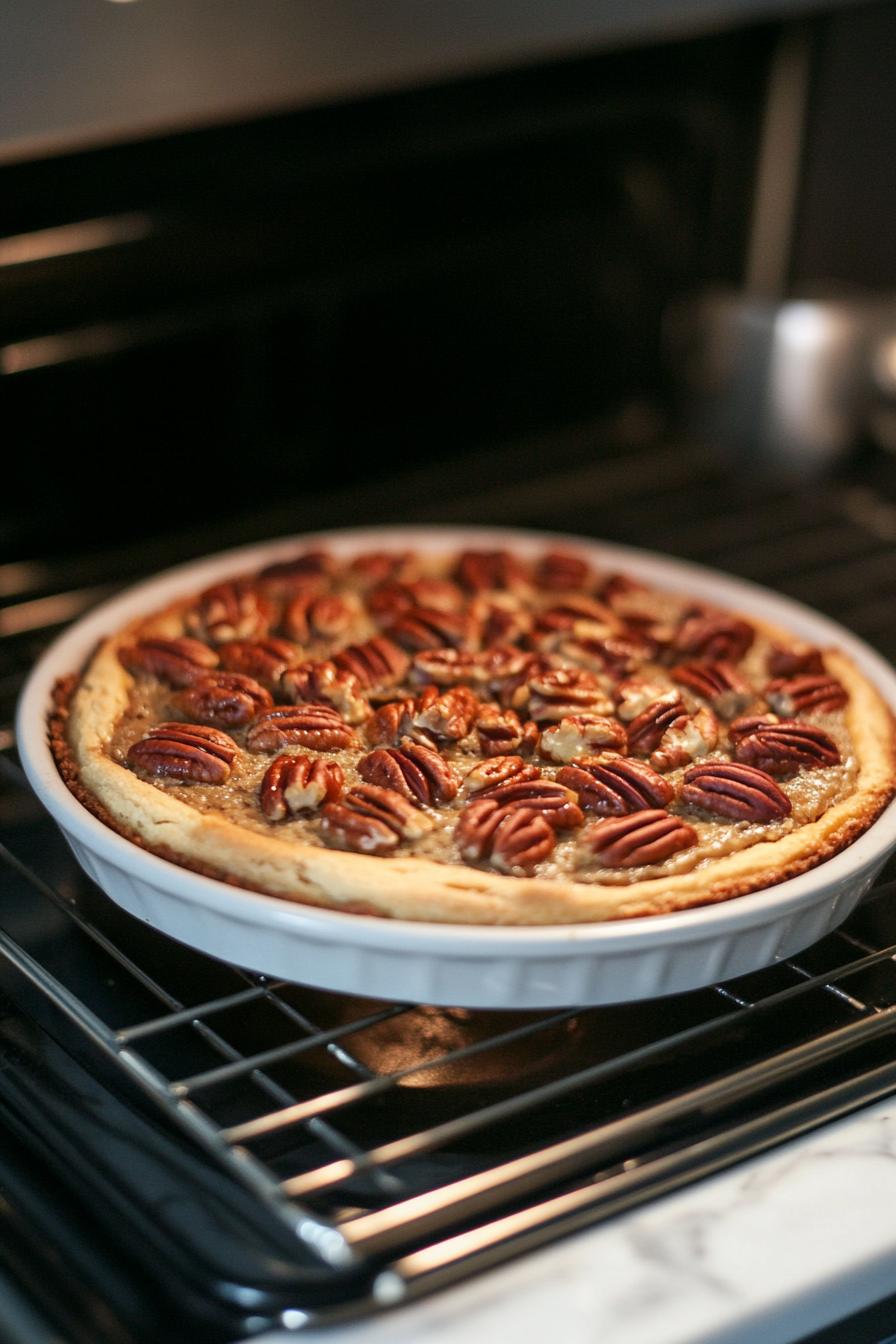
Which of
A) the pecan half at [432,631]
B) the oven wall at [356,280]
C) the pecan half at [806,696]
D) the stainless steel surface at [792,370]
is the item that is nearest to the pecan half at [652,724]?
the pecan half at [806,696]

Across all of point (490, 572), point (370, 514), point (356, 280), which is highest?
point (356, 280)

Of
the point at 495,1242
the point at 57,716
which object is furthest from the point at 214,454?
the point at 495,1242

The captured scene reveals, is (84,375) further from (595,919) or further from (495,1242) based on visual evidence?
(495,1242)

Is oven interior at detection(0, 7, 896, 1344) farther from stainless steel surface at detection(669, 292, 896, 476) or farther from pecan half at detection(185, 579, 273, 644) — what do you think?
pecan half at detection(185, 579, 273, 644)

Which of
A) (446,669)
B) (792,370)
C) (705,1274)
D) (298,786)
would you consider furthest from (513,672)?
(792,370)

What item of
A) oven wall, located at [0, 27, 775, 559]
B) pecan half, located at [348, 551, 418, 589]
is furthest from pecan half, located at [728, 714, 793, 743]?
oven wall, located at [0, 27, 775, 559]

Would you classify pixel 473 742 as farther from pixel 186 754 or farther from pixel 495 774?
pixel 186 754
